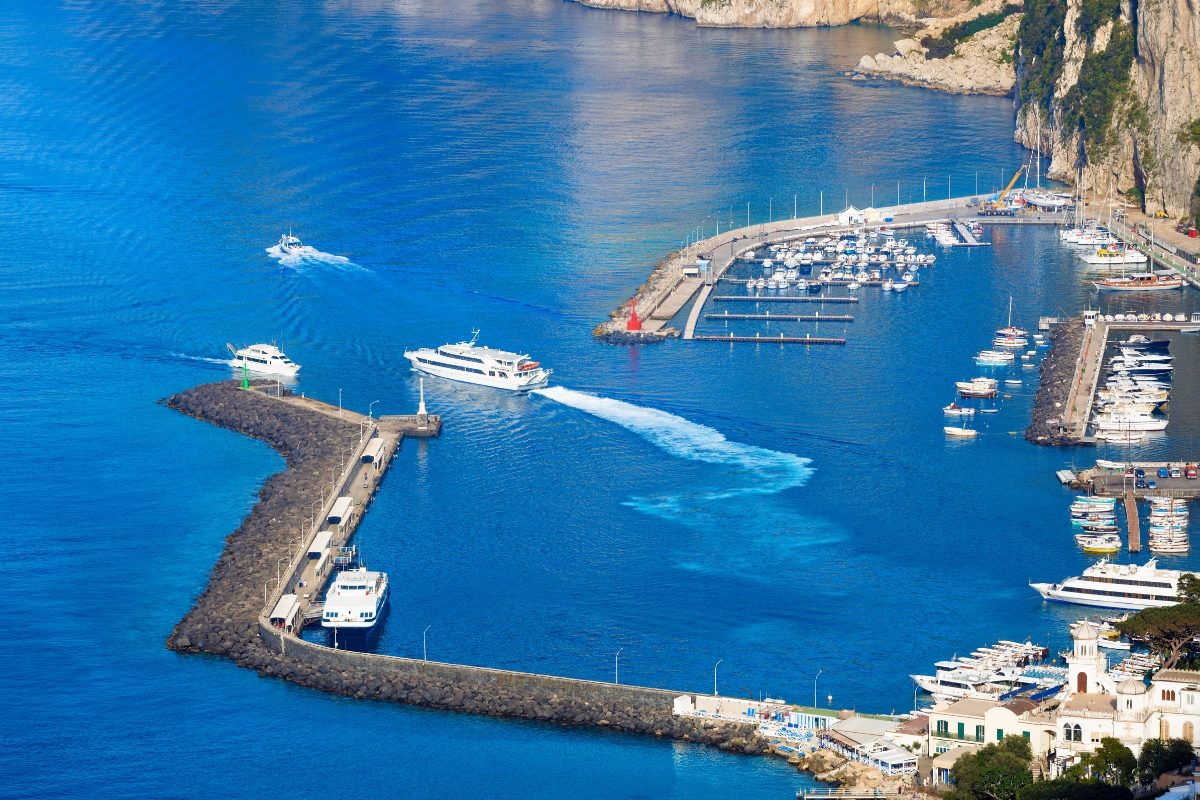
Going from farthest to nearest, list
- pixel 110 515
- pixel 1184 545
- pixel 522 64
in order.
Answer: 1. pixel 522 64
2. pixel 110 515
3. pixel 1184 545

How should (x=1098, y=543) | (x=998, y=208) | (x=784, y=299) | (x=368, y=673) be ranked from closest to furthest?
1. (x=368, y=673)
2. (x=1098, y=543)
3. (x=784, y=299)
4. (x=998, y=208)

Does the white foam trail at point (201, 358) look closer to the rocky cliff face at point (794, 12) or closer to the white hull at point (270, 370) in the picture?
the white hull at point (270, 370)

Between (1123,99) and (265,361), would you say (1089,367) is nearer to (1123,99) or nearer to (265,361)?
(1123,99)

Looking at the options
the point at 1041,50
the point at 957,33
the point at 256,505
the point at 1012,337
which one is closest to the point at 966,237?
the point at 1012,337

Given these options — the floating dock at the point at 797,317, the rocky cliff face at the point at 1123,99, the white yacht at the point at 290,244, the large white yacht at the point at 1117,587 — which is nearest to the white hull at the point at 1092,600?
the large white yacht at the point at 1117,587

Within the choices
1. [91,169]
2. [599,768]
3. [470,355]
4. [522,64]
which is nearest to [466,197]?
[91,169]

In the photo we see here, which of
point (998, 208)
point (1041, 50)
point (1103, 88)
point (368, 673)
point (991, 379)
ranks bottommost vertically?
point (368, 673)

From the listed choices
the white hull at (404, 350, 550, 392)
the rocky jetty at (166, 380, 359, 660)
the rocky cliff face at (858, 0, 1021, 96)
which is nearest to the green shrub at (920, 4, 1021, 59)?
the rocky cliff face at (858, 0, 1021, 96)

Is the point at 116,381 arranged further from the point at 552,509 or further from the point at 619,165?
the point at 619,165
